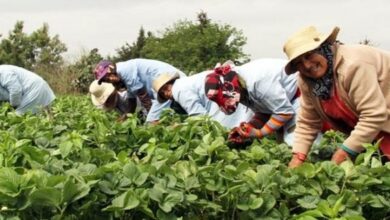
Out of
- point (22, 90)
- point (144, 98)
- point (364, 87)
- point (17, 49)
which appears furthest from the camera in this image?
point (17, 49)

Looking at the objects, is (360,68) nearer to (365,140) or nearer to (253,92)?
(365,140)

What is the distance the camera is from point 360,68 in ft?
10.5

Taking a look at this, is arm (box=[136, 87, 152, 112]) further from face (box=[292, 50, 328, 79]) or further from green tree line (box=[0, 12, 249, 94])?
green tree line (box=[0, 12, 249, 94])

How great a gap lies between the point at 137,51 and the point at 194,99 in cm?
4611

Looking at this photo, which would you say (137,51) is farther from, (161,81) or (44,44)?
(161,81)

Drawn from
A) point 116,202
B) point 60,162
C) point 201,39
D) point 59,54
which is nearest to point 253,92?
point 60,162

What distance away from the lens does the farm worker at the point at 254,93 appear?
4.34 metres

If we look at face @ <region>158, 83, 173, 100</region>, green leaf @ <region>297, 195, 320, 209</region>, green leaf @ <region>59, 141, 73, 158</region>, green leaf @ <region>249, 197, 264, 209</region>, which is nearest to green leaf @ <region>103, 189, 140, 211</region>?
green leaf @ <region>249, 197, 264, 209</region>

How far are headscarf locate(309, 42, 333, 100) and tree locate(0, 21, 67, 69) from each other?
4386 cm

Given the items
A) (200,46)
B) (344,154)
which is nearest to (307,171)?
(344,154)

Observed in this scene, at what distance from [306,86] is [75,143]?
47.3 inches

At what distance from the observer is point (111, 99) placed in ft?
24.8

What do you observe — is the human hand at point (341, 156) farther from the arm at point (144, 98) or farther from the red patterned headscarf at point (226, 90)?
the arm at point (144, 98)

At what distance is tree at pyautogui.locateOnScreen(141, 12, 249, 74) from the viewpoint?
3878 cm
